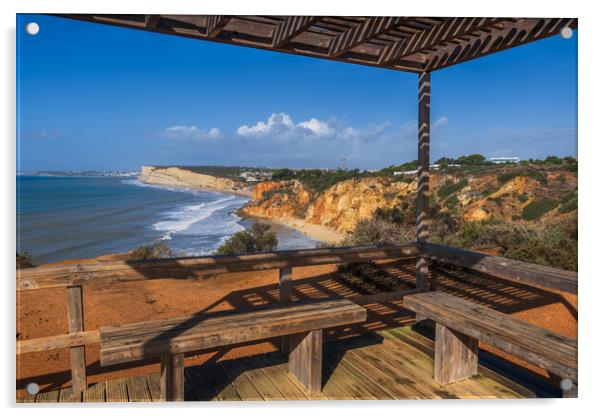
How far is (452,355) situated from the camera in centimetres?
271

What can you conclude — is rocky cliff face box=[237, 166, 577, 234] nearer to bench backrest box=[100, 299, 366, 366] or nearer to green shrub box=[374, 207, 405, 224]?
green shrub box=[374, 207, 405, 224]

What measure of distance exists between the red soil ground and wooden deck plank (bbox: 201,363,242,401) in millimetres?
1004

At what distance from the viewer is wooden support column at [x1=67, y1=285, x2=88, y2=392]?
8.25 ft

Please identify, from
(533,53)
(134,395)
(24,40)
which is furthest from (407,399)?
(533,53)

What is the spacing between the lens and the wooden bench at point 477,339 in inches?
82.1

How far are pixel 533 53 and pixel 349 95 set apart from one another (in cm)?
2866

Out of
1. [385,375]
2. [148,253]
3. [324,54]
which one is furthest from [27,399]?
[148,253]

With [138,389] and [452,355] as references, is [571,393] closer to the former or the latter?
[452,355]

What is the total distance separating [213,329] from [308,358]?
64cm

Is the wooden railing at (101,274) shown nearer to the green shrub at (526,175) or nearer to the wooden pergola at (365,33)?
the wooden pergola at (365,33)

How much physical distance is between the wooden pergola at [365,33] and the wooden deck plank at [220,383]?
2175 mm

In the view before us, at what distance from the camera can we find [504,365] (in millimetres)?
3037

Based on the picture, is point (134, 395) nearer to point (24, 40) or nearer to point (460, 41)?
point (24, 40)

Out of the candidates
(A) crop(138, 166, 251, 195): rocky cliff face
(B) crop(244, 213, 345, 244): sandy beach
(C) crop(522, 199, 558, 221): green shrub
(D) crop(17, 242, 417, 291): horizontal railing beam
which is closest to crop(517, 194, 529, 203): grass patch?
(C) crop(522, 199, 558, 221): green shrub
